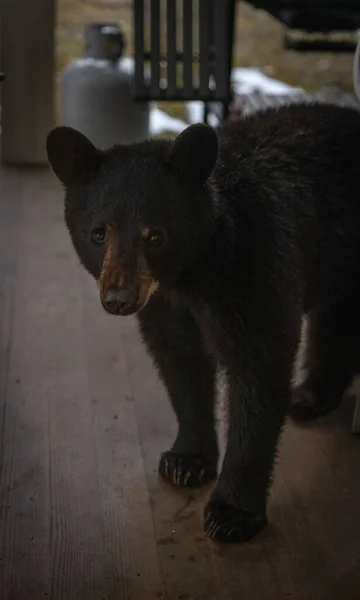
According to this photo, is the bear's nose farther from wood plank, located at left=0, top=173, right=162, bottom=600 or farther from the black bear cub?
wood plank, located at left=0, top=173, right=162, bottom=600

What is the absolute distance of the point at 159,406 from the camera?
9.32ft

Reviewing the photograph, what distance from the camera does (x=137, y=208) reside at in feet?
6.36

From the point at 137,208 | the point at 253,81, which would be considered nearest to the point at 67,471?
the point at 137,208

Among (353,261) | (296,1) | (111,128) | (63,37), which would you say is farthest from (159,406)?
(63,37)

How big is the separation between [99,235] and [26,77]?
310 cm

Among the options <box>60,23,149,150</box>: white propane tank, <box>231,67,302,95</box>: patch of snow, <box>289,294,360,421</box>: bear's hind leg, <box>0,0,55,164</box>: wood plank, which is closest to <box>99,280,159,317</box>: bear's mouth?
<box>289,294,360,421</box>: bear's hind leg

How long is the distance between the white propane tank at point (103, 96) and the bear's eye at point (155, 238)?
111 inches

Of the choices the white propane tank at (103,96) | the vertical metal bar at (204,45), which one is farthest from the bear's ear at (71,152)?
the white propane tank at (103,96)

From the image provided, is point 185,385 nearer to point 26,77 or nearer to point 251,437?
point 251,437

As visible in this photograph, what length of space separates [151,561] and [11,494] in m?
0.41

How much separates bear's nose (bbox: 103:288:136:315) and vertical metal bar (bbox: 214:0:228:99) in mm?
2344

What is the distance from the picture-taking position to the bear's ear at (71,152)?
6.53 ft

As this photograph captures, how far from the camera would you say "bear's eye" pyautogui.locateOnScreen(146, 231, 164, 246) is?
76.7 inches

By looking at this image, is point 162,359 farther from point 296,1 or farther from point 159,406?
point 296,1
